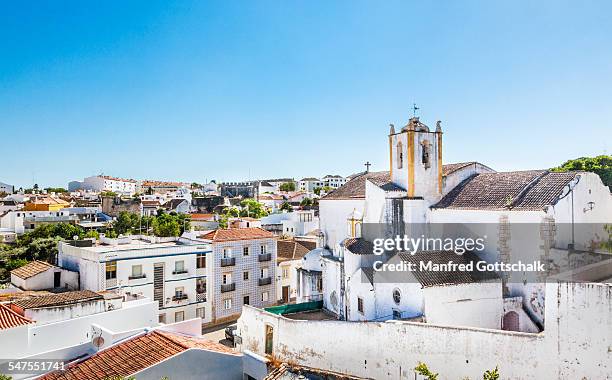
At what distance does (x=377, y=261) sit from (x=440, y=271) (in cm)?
363

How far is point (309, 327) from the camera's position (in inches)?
701

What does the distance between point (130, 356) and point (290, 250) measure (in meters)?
22.0

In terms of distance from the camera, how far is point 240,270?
2956cm

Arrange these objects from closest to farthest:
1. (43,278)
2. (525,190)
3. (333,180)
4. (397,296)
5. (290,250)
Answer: (397,296) < (525,190) < (43,278) < (290,250) < (333,180)

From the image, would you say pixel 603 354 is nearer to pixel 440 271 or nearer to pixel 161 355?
pixel 440 271

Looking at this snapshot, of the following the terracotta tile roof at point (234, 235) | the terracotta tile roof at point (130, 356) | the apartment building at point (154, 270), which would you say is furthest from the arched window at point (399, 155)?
the apartment building at point (154, 270)

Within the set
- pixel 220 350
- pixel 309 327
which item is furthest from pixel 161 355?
pixel 309 327

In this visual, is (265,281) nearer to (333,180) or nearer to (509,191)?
(509,191)

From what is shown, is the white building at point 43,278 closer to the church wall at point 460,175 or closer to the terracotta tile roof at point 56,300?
the terracotta tile roof at point 56,300

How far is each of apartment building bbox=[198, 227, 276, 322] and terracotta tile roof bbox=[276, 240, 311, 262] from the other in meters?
2.91

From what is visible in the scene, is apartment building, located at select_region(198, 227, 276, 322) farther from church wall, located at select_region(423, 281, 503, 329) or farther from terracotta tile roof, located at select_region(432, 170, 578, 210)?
church wall, located at select_region(423, 281, 503, 329)

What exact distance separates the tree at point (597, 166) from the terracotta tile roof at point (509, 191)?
21.1m

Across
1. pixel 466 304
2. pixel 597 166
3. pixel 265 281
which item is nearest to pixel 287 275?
pixel 265 281

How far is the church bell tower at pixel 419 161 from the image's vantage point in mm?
21766
